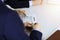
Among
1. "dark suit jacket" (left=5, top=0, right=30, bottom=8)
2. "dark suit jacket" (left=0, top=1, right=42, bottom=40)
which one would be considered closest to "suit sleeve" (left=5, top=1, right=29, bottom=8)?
"dark suit jacket" (left=5, top=0, right=30, bottom=8)

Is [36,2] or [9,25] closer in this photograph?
[9,25]

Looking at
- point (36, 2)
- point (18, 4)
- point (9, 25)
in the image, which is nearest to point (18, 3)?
point (18, 4)

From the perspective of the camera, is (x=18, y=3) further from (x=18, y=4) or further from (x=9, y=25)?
(x=9, y=25)

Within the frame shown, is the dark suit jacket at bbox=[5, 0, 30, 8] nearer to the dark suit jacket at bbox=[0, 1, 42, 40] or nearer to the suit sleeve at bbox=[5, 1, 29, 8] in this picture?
the suit sleeve at bbox=[5, 1, 29, 8]

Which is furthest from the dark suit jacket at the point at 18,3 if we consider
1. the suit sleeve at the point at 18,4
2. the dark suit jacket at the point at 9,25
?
the dark suit jacket at the point at 9,25

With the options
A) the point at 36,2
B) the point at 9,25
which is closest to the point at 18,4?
the point at 36,2

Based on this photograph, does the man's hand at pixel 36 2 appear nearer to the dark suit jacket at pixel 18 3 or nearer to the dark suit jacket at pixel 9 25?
the dark suit jacket at pixel 18 3

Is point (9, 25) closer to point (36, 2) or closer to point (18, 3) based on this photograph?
point (18, 3)

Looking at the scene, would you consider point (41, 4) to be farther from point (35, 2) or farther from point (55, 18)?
point (55, 18)

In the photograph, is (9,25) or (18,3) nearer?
(9,25)

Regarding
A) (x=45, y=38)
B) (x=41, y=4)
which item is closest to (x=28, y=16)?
(x=41, y=4)

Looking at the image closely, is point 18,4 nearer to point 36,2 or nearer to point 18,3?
point 18,3

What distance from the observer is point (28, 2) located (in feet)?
3.92

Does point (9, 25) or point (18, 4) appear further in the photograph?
point (18, 4)
